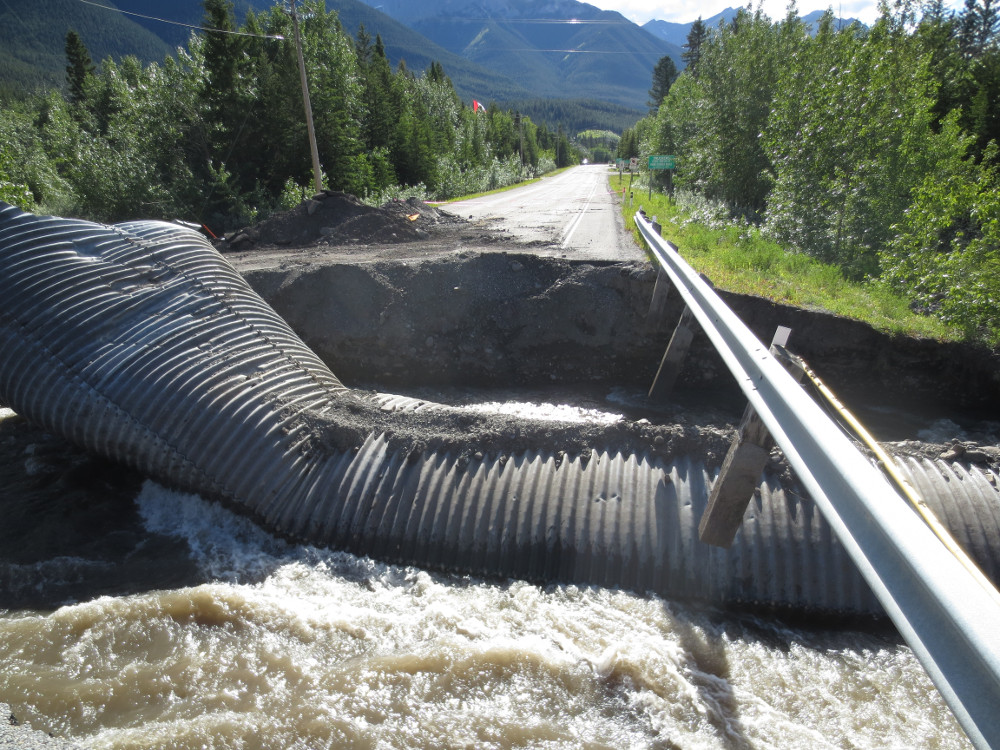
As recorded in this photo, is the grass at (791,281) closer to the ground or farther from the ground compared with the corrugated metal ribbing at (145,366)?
farther from the ground

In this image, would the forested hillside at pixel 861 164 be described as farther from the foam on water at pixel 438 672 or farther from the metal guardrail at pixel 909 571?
the metal guardrail at pixel 909 571

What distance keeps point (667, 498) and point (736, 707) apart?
1.59 m

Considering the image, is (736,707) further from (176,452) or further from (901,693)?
(176,452)

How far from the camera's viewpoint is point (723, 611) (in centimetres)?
440

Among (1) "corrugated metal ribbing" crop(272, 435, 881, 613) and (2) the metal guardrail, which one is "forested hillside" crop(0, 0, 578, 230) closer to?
Result: (1) "corrugated metal ribbing" crop(272, 435, 881, 613)

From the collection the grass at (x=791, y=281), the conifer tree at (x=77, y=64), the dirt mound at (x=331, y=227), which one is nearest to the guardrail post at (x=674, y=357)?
the grass at (x=791, y=281)

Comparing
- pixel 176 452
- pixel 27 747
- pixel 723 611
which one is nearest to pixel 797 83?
pixel 723 611

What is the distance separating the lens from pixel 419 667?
152 inches

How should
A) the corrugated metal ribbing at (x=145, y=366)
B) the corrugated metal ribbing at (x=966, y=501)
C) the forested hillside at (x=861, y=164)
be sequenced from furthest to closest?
the forested hillside at (x=861, y=164)
the corrugated metal ribbing at (x=145, y=366)
the corrugated metal ribbing at (x=966, y=501)

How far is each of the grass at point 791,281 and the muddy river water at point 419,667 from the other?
614 centimetres

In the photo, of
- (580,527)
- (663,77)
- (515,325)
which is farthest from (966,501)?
(663,77)

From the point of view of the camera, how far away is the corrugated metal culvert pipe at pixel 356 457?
177 inches

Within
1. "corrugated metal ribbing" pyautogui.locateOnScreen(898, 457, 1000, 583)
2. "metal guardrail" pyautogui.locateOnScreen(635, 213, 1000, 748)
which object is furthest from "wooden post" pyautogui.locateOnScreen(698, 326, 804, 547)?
"corrugated metal ribbing" pyautogui.locateOnScreen(898, 457, 1000, 583)

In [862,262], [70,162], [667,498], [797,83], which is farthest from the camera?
[70,162]
